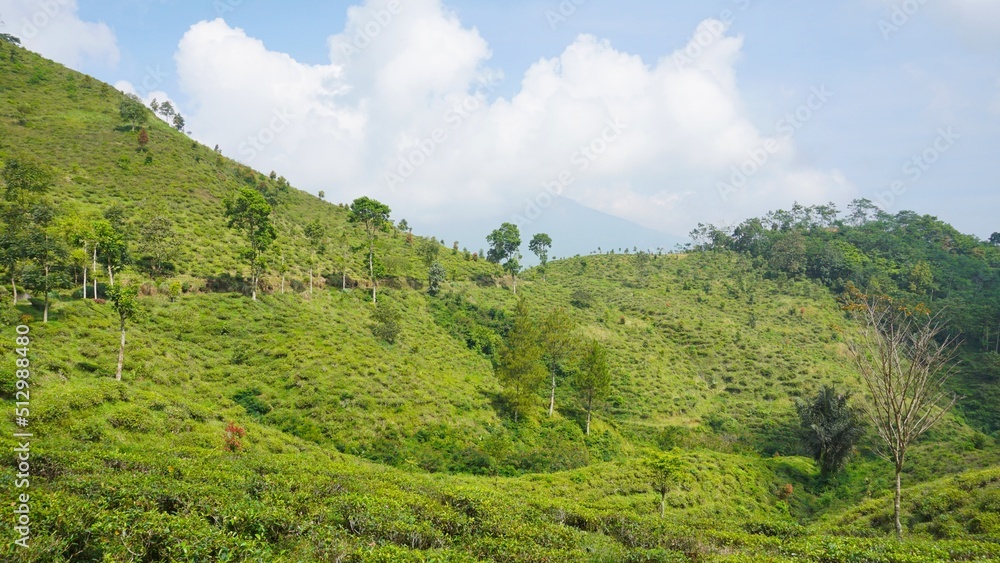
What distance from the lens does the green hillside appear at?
1062 centimetres

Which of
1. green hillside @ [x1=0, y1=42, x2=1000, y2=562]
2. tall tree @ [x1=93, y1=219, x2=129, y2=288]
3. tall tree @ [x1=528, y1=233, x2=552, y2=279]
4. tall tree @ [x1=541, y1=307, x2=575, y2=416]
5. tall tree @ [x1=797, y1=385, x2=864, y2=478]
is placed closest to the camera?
green hillside @ [x1=0, y1=42, x2=1000, y2=562]

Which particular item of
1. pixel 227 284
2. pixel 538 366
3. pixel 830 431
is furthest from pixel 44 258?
pixel 830 431

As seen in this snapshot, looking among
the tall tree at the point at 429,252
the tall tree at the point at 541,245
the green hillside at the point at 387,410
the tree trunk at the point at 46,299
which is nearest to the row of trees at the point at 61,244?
the tree trunk at the point at 46,299

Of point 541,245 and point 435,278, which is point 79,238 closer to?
point 435,278

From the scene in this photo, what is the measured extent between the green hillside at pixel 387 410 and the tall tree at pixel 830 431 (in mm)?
1709

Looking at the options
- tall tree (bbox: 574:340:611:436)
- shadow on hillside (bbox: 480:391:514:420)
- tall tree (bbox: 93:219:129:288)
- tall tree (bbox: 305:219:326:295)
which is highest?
tall tree (bbox: 305:219:326:295)

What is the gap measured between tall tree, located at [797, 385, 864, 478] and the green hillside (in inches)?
67.3

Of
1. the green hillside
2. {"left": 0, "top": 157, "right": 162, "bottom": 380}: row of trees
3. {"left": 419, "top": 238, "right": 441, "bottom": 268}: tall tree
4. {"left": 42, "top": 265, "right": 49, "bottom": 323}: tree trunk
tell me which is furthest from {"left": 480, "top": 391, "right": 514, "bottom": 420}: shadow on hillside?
{"left": 419, "top": 238, "right": 441, "bottom": 268}: tall tree

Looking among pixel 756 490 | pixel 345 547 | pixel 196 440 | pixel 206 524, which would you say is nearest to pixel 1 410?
pixel 196 440

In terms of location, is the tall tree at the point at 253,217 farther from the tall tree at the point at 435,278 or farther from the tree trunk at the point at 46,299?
the tall tree at the point at 435,278

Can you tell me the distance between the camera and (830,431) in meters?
37.8

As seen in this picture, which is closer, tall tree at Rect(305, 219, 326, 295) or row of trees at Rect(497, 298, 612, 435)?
row of trees at Rect(497, 298, 612, 435)

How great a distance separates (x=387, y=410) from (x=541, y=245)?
73334 mm

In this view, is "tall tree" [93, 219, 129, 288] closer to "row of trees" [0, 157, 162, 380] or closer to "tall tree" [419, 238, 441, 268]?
"row of trees" [0, 157, 162, 380]
